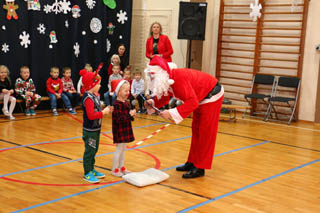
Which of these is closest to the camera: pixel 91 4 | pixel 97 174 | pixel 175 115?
pixel 175 115

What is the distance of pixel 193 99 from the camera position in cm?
408

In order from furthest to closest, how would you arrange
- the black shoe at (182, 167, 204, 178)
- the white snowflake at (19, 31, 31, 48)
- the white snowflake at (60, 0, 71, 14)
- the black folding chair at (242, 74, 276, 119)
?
the white snowflake at (60, 0, 71, 14) → the black folding chair at (242, 74, 276, 119) → the white snowflake at (19, 31, 31, 48) → the black shoe at (182, 167, 204, 178)

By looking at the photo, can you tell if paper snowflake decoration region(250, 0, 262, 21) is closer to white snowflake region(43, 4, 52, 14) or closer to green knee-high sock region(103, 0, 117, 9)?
green knee-high sock region(103, 0, 117, 9)

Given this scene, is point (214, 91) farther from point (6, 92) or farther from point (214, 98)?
point (6, 92)

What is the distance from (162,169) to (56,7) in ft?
16.5

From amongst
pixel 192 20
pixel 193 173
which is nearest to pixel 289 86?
pixel 192 20

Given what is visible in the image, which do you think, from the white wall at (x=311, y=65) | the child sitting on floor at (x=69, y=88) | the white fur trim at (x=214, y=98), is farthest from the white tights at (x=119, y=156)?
the white wall at (x=311, y=65)

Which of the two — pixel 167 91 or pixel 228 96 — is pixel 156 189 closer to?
pixel 167 91

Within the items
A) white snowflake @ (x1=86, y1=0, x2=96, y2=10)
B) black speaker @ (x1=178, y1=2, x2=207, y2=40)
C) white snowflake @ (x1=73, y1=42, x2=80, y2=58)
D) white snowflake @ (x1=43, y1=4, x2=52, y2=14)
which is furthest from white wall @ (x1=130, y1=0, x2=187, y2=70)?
white snowflake @ (x1=43, y1=4, x2=52, y2=14)

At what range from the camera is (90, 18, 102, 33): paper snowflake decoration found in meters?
9.20

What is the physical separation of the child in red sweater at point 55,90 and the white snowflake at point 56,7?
45.8 inches

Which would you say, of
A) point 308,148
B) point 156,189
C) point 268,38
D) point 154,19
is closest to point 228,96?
point 268,38

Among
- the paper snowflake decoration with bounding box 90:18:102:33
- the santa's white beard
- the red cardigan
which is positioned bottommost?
the santa's white beard

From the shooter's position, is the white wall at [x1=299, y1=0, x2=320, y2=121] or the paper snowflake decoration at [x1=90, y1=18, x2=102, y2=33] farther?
the paper snowflake decoration at [x1=90, y1=18, x2=102, y2=33]
